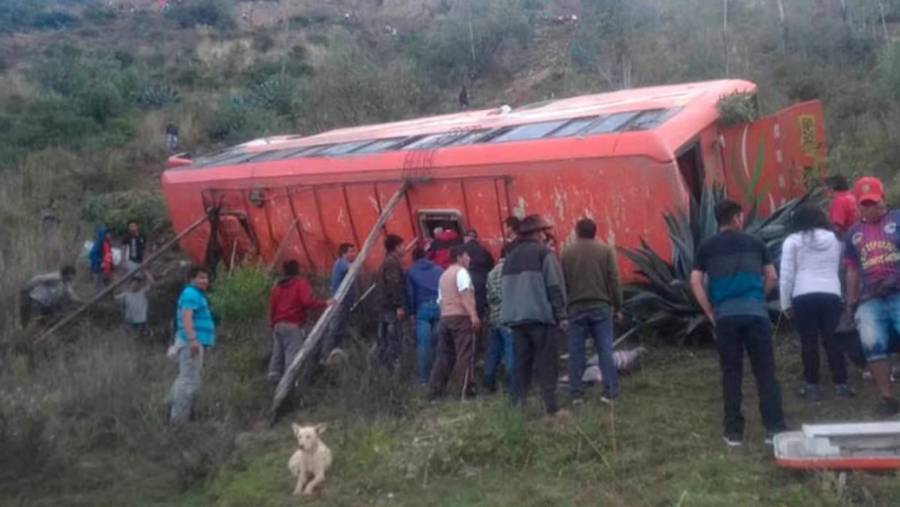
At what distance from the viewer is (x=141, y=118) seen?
32156 mm

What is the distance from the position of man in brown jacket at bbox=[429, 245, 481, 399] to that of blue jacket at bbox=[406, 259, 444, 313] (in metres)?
0.43

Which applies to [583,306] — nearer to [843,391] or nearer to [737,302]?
[737,302]

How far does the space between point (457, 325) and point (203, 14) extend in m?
44.7

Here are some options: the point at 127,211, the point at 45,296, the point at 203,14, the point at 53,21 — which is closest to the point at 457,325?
the point at 45,296

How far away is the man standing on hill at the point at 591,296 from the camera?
9766 millimetres

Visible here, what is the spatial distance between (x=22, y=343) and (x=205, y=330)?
5.10m

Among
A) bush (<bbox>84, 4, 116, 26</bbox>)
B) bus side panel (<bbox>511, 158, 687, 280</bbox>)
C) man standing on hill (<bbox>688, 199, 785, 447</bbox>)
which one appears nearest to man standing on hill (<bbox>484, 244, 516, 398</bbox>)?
bus side panel (<bbox>511, 158, 687, 280</bbox>)

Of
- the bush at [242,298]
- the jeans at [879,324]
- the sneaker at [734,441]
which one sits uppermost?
the jeans at [879,324]

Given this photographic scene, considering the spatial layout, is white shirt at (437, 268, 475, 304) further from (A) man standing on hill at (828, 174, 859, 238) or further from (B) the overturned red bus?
(A) man standing on hill at (828, 174, 859, 238)

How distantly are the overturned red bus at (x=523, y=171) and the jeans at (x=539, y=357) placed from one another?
286 cm

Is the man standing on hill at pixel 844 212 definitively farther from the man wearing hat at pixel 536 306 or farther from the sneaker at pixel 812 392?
the man wearing hat at pixel 536 306

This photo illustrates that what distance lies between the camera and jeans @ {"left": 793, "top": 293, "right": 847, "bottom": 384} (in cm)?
884

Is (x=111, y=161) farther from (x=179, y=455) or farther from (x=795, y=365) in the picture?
(x=795, y=365)

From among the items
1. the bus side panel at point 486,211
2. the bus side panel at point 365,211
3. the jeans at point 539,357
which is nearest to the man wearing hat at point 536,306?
the jeans at point 539,357
